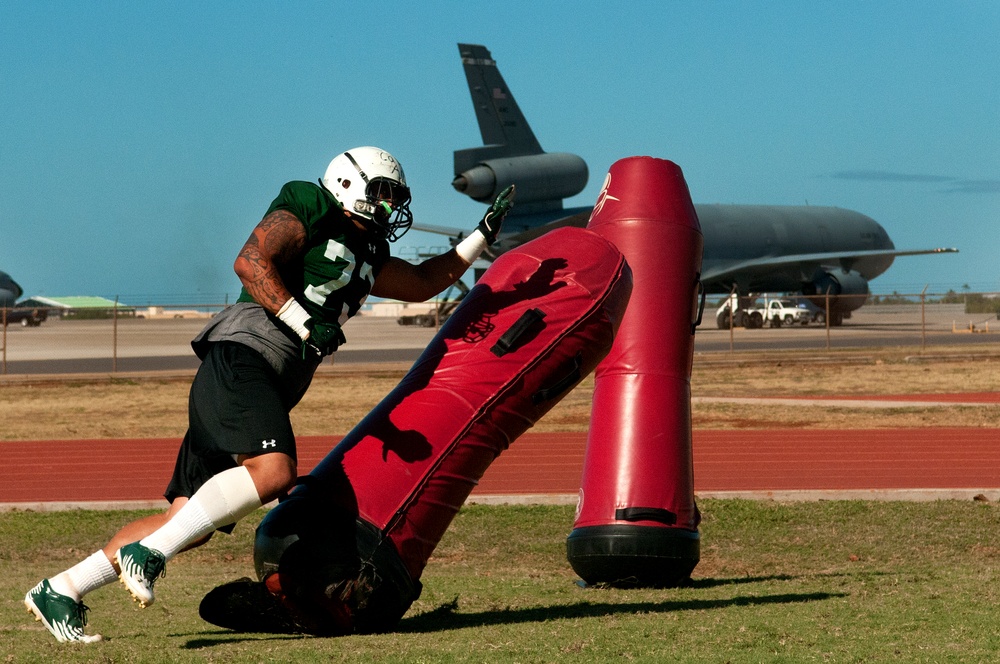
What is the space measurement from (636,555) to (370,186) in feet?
7.86

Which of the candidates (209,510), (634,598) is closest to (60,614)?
(209,510)

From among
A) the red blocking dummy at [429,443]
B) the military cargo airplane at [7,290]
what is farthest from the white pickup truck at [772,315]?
the red blocking dummy at [429,443]

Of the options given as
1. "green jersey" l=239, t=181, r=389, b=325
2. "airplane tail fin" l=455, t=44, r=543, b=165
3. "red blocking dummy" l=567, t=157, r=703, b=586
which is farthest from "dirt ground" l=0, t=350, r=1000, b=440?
"airplane tail fin" l=455, t=44, r=543, b=165

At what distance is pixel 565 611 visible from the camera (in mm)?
5523

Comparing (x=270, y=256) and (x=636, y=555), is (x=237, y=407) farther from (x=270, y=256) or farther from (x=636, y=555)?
(x=636, y=555)

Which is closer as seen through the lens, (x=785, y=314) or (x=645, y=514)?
(x=645, y=514)

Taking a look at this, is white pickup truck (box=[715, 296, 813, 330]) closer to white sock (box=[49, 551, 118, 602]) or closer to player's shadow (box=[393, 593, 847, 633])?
player's shadow (box=[393, 593, 847, 633])

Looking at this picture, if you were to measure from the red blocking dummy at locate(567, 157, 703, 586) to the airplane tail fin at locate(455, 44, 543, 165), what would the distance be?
4379 cm

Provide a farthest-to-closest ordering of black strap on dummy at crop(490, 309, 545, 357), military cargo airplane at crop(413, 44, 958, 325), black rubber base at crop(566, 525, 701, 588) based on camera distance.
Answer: military cargo airplane at crop(413, 44, 958, 325)
black rubber base at crop(566, 525, 701, 588)
black strap on dummy at crop(490, 309, 545, 357)

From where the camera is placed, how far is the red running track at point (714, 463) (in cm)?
1059

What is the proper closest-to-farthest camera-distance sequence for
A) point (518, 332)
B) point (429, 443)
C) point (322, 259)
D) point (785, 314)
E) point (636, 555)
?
point (322, 259) < point (429, 443) < point (518, 332) < point (636, 555) < point (785, 314)

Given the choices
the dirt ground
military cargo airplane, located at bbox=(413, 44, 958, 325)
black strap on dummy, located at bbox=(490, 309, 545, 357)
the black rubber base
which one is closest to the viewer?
black strap on dummy, located at bbox=(490, 309, 545, 357)

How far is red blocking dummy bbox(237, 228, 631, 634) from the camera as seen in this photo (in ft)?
16.2

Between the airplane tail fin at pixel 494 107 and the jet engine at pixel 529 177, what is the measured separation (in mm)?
1000
